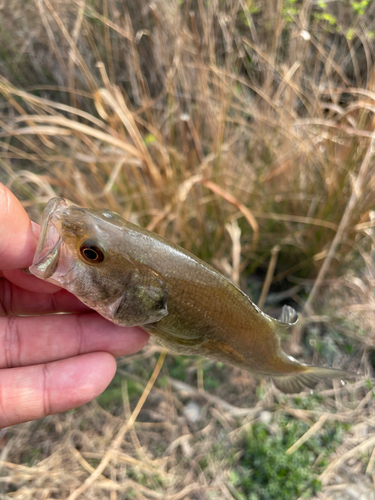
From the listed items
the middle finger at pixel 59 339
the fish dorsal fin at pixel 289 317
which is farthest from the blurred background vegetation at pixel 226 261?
the middle finger at pixel 59 339

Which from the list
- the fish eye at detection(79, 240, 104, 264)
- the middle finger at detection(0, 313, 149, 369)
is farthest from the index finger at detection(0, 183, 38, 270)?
the middle finger at detection(0, 313, 149, 369)

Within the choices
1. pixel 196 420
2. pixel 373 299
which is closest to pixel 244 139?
pixel 373 299

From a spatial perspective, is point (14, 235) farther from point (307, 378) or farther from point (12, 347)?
point (307, 378)

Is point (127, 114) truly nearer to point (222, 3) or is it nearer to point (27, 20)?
point (222, 3)

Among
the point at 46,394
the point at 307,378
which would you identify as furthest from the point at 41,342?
the point at 307,378

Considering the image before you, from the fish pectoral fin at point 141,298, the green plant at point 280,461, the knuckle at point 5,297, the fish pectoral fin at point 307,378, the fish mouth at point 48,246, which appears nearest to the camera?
the fish mouth at point 48,246

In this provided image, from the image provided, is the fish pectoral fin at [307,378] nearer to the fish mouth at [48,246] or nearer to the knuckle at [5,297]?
the fish mouth at [48,246]

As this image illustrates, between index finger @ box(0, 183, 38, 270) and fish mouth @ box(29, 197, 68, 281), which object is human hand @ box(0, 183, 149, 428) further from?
fish mouth @ box(29, 197, 68, 281)
